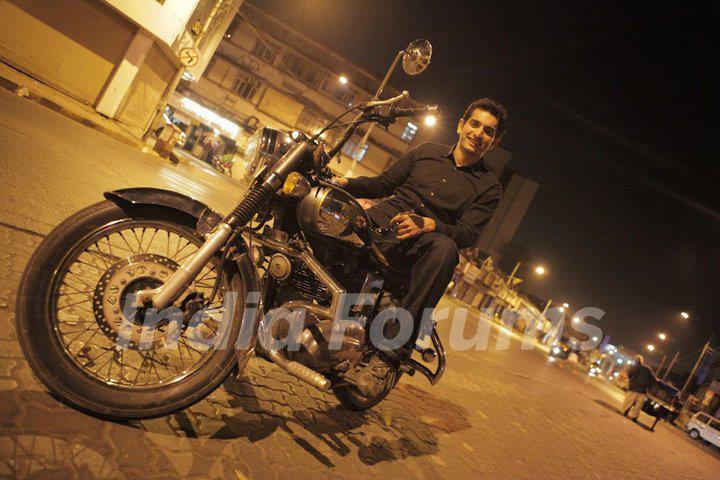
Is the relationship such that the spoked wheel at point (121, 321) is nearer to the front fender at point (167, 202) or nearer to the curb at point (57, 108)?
the front fender at point (167, 202)

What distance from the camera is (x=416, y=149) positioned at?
144 inches

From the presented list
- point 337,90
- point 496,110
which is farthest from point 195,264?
point 337,90

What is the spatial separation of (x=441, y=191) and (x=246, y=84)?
41076mm

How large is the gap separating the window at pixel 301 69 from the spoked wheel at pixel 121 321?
41.6 m

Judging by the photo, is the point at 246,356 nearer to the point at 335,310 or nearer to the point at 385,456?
the point at 335,310

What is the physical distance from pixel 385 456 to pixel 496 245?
6175cm

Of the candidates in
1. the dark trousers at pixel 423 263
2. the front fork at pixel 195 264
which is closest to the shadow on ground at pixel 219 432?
the front fork at pixel 195 264

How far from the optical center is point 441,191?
11.0 feet

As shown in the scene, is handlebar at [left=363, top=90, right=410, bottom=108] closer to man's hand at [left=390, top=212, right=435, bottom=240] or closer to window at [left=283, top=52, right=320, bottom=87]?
man's hand at [left=390, top=212, right=435, bottom=240]

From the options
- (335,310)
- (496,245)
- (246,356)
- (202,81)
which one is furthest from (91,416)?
(496,245)

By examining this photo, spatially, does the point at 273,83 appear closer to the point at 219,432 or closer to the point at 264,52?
the point at 264,52

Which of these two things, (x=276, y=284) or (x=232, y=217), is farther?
(x=276, y=284)

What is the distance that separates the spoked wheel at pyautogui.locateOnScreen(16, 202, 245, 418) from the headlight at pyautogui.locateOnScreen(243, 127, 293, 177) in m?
0.52

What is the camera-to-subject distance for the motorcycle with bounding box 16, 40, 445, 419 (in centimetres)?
192
